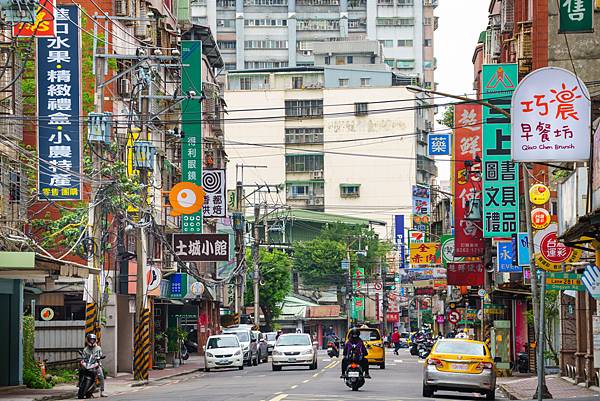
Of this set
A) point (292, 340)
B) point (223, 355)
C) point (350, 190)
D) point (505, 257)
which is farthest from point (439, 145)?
point (350, 190)

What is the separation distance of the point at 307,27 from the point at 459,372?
4481 inches

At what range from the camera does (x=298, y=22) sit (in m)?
142

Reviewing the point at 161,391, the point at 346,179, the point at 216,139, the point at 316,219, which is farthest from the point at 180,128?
the point at 346,179

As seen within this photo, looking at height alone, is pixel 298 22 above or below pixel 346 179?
above

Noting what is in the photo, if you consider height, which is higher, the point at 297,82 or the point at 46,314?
the point at 297,82

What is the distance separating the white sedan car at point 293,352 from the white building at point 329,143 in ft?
213

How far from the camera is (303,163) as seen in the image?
119125 millimetres

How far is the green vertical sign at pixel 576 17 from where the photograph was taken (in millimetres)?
33344

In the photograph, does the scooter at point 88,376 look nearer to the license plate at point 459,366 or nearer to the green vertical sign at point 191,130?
the license plate at point 459,366

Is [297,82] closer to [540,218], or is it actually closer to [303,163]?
[303,163]

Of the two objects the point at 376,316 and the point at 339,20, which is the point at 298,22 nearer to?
the point at 339,20

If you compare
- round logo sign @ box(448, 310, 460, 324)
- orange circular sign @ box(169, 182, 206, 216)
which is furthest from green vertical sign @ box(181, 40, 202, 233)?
round logo sign @ box(448, 310, 460, 324)

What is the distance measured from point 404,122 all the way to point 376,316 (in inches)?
690

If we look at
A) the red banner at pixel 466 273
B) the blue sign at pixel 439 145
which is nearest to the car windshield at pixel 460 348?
the red banner at pixel 466 273
